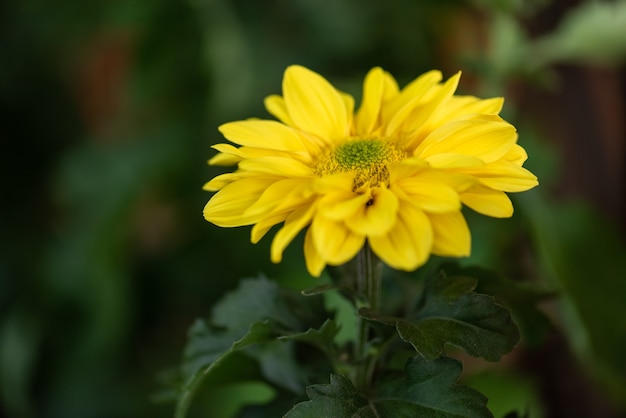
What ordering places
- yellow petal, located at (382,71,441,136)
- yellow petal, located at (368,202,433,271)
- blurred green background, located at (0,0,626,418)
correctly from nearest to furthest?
yellow petal, located at (368,202,433,271), yellow petal, located at (382,71,441,136), blurred green background, located at (0,0,626,418)

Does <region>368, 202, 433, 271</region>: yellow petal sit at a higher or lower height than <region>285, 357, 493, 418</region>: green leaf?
higher

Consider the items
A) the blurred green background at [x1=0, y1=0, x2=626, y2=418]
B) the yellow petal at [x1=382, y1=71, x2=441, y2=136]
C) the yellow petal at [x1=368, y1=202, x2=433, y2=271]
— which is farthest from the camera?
the blurred green background at [x1=0, y1=0, x2=626, y2=418]

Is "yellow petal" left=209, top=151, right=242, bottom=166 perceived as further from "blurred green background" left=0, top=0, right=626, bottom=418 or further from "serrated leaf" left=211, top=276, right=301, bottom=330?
"blurred green background" left=0, top=0, right=626, bottom=418

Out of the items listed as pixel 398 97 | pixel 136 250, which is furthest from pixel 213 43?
pixel 398 97

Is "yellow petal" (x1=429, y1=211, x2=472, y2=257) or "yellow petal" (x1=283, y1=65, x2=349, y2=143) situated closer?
"yellow petal" (x1=429, y1=211, x2=472, y2=257)

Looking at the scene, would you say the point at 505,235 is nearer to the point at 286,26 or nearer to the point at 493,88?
the point at 493,88

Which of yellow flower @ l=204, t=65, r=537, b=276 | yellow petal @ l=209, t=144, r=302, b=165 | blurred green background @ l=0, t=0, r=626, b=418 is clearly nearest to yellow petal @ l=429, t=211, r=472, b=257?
yellow flower @ l=204, t=65, r=537, b=276

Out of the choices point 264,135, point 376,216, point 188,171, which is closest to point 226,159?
point 264,135
